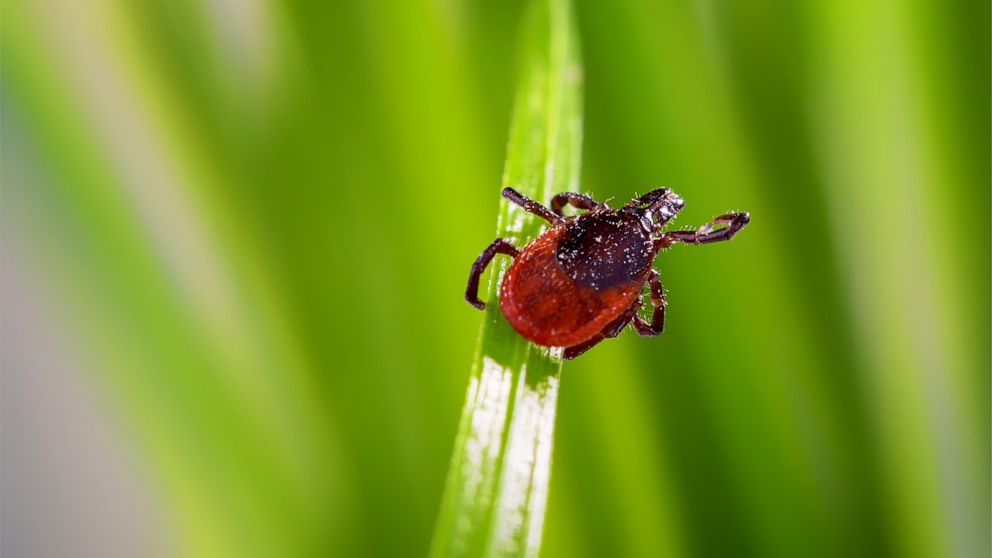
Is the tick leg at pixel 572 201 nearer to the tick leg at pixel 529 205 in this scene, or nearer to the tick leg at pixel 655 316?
the tick leg at pixel 529 205

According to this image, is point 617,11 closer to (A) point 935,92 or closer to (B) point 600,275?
(B) point 600,275

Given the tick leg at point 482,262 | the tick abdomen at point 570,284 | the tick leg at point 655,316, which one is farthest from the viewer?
the tick leg at point 655,316

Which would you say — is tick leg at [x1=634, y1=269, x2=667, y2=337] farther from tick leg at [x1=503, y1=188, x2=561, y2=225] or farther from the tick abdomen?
tick leg at [x1=503, y1=188, x2=561, y2=225]

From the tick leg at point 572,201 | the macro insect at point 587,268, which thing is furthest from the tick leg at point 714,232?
the tick leg at point 572,201

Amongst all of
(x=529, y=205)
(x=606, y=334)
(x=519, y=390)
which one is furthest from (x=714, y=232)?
(x=519, y=390)

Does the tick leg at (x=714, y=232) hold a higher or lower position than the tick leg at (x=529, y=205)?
higher

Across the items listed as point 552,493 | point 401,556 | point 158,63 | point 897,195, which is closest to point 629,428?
point 552,493
